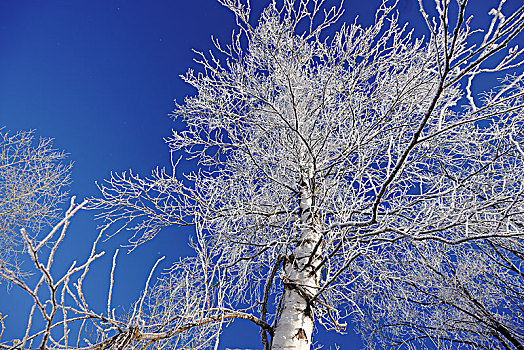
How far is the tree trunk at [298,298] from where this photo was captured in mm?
2195

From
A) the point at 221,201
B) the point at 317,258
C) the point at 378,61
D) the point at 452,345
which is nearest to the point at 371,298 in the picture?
the point at 452,345

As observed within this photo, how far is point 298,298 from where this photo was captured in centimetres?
242

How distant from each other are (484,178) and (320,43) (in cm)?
242

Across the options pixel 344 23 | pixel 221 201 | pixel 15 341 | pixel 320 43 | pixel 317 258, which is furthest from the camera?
pixel 320 43

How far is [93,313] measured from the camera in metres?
1.46

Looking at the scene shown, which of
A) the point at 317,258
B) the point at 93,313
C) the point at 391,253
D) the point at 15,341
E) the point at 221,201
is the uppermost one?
the point at 221,201

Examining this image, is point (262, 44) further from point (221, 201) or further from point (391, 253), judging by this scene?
point (391, 253)

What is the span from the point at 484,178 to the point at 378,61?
1.73 m

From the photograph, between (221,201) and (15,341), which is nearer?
(15,341)

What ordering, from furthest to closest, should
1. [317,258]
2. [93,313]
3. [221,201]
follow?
[221,201]
[317,258]
[93,313]

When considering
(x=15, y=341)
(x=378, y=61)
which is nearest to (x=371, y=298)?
(x=378, y=61)

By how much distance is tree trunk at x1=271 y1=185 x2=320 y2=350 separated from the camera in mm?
2195

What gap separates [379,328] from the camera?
13.9 feet

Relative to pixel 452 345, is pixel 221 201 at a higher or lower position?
higher
